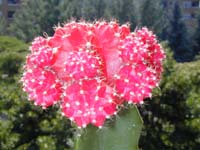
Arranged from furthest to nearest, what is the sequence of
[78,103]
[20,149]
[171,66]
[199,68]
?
1. [199,68]
2. [171,66]
3. [20,149]
4. [78,103]

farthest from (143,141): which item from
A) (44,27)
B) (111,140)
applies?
(44,27)

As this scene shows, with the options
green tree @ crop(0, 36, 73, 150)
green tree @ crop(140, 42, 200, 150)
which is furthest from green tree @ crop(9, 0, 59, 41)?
green tree @ crop(0, 36, 73, 150)

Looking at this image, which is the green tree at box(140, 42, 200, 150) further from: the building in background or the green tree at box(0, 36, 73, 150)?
the building in background

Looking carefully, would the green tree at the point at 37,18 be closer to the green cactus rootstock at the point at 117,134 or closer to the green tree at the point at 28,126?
the green tree at the point at 28,126

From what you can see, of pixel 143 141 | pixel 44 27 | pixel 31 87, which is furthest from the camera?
pixel 44 27

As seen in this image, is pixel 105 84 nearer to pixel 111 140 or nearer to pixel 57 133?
pixel 111 140

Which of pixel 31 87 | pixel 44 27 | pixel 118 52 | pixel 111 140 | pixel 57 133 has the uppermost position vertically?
pixel 118 52

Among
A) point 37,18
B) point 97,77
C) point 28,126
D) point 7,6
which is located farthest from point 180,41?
point 97,77
